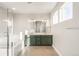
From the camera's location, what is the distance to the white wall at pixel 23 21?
4.41 metres

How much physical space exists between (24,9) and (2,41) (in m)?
1.98

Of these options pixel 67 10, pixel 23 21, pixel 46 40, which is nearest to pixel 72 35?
pixel 67 10

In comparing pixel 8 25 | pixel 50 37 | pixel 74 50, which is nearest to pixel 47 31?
pixel 50 37

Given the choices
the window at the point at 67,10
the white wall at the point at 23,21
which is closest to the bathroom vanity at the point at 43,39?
the white wall at the point at 23,21

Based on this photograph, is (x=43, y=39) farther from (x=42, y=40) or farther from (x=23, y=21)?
(x=23, y=21)

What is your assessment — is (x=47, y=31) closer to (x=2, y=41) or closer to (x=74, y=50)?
(x=2, y=41)

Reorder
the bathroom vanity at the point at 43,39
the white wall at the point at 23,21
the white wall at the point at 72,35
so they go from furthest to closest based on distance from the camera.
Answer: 1. the bathroom vanity at the point at 43,39
2. the white wall at the point at 23,21
3. the white wall at the point at 72,35

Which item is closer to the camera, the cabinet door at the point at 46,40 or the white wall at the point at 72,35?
the white wall at the point at 72,35

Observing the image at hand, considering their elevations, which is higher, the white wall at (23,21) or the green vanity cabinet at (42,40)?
the white wall at (23,21)

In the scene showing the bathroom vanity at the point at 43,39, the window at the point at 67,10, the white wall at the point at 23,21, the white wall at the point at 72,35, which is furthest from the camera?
the bathroom vanity at the point at 43,39

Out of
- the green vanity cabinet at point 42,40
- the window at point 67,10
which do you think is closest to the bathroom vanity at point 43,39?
the green vanity cabinet at point 42,40

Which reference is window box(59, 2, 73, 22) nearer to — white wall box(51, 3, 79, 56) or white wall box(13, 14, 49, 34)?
white wall box(51, 3, 79, 56)

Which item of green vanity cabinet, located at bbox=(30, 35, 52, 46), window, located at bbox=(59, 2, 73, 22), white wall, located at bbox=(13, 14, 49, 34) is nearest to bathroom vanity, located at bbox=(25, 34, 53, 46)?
green vanity cabinet, located at bbox=(30, 35, 52, 46)

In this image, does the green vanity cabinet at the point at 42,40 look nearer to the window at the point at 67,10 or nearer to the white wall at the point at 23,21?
the white wall at the point at 23,21
